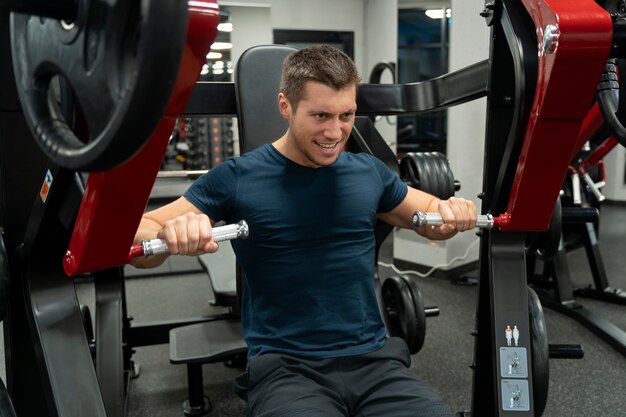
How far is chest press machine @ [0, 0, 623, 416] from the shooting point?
110 cm

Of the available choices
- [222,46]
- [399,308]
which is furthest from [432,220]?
[222,46]

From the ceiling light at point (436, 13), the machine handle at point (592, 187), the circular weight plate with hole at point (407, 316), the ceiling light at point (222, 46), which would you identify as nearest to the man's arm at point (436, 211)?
the circular weight plate with hole at point (407, 316)

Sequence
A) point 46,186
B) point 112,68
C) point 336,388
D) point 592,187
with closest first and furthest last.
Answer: point 112,68 < point 46,186 < point 336,388 < point 592,187

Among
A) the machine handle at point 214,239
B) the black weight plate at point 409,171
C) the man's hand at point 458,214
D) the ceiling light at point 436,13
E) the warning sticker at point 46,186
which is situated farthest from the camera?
the ceiling light at point 436,13

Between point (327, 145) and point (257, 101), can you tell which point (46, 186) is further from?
point (257, 101)

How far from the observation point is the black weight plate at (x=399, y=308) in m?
1.77

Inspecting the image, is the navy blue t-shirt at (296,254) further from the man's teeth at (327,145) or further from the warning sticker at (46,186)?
the warning sticker at (46,186)

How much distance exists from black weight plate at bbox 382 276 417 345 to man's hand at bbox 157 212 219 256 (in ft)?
2.96

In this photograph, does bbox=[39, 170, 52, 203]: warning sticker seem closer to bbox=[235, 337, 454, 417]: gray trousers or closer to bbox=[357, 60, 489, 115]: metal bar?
bbox=[235, 337, 454, 417]: gray trousers

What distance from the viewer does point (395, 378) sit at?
1.36m

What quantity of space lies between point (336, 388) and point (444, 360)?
156 centimetres

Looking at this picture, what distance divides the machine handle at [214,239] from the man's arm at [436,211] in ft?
1.69

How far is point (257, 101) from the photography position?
5.95 ft

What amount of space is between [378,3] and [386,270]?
2.64 metres
